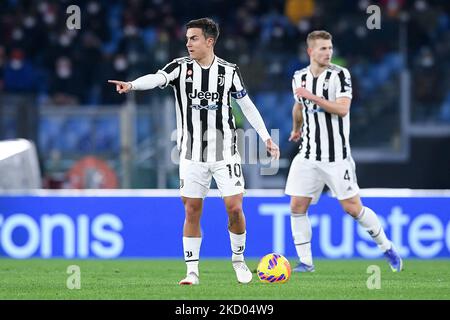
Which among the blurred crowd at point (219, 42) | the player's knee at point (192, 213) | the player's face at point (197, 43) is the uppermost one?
the blurred crowd at point (219, 42)

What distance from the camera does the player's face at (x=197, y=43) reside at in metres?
8.21

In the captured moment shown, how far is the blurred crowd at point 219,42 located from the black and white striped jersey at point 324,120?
627cm

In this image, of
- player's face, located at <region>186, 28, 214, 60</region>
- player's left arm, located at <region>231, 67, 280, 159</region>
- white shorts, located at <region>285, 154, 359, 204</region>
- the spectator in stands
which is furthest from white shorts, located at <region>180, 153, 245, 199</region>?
the spectator in stands

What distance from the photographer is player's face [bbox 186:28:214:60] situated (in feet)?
26.9

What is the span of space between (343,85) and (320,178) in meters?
0.81

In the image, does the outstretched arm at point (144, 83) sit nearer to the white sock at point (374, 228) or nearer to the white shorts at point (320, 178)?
the white shorts at point (320, 178)

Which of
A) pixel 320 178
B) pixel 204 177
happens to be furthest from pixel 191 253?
pixel 320 178

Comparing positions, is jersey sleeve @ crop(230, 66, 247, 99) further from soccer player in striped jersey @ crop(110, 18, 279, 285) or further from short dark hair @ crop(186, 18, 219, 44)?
short dark hair @ crop(186, 18, 219, 44)

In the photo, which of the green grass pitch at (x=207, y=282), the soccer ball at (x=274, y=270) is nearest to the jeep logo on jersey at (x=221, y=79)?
the soccer ball at (x=274, y=270)

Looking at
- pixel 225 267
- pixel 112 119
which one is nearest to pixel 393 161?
pixel 112 119

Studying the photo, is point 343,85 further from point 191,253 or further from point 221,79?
point 191,253

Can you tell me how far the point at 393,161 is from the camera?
1672cm

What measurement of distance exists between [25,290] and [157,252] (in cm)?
442
